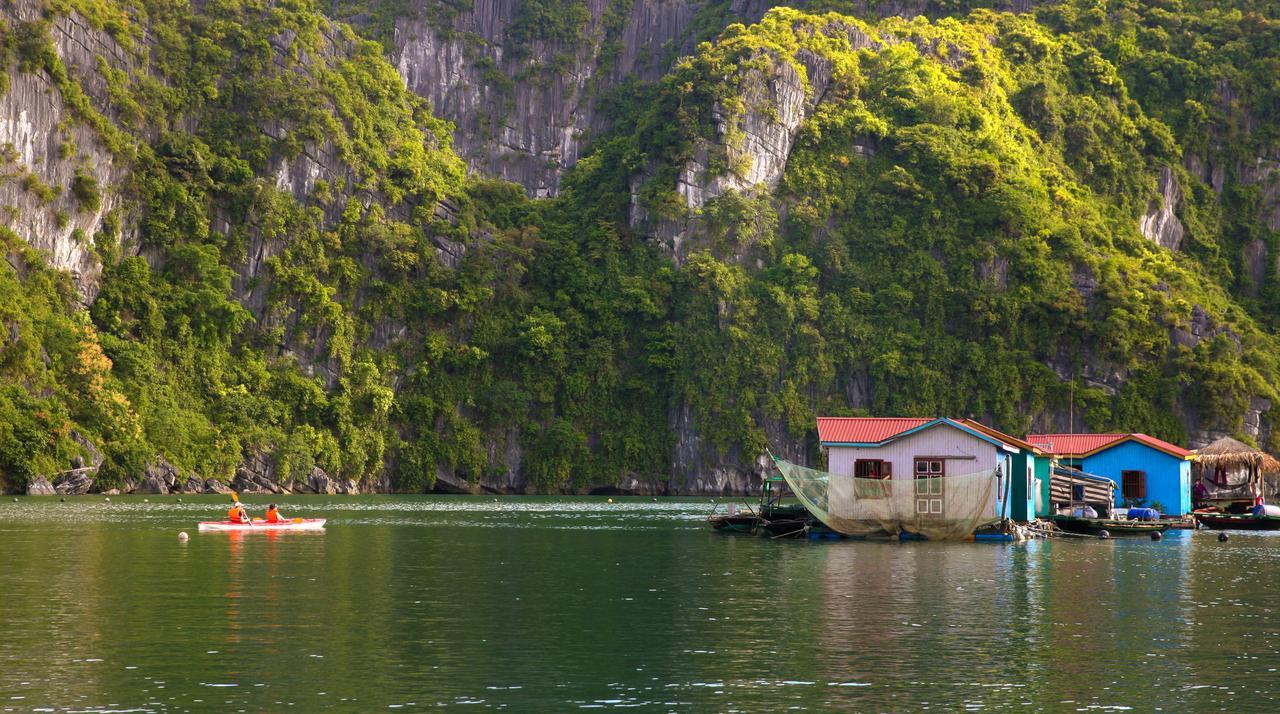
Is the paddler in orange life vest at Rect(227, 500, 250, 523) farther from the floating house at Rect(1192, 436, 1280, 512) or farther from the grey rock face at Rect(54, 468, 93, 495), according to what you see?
the floating house at Rect(1192, 436, 1280, 512)

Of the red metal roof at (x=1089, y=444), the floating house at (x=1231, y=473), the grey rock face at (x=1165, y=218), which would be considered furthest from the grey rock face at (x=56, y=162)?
the grey rock face at (x=1165, y=218)

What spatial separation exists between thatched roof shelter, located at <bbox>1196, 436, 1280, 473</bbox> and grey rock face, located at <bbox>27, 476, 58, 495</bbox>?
2437 inches

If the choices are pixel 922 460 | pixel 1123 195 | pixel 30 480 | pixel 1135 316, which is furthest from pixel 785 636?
pixel 1123 195

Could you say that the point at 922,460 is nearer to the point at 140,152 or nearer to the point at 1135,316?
the point at 1135,316

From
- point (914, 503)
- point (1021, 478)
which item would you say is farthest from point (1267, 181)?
point (914, 503)

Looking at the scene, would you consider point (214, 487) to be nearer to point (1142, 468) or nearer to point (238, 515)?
point (238, 515)

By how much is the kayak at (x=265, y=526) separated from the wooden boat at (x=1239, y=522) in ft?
128

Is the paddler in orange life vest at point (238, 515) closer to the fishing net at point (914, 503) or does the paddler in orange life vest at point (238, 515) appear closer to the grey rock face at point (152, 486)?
the fishing net at point (914, 503)

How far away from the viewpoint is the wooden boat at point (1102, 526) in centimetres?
5916

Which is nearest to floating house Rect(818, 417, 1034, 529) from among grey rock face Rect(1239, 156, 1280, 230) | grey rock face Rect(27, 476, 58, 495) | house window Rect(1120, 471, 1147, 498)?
house window Rect(1120, 471, 1147, 498)

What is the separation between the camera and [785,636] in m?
26.2

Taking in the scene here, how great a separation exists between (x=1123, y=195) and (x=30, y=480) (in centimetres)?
9680

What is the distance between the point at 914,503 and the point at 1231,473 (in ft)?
113

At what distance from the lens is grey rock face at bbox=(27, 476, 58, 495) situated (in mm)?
85812
